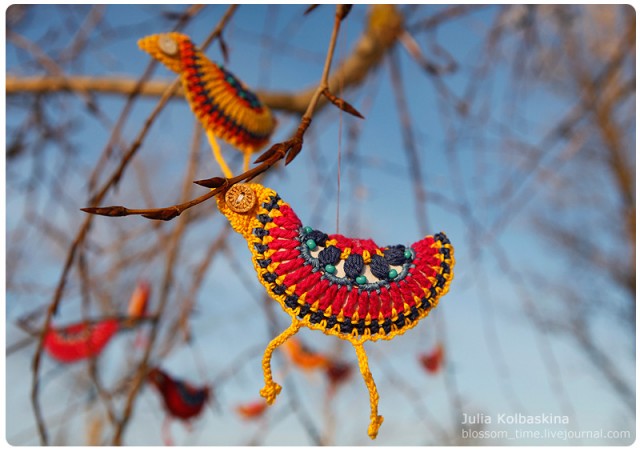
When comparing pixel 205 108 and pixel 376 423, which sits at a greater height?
pixel 205 108

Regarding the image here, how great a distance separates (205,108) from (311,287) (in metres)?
0.26

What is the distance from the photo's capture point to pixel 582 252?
10.7 feet

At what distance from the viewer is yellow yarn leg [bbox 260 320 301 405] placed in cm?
36

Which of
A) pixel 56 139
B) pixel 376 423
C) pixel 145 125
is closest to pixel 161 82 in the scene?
pixel 56 139

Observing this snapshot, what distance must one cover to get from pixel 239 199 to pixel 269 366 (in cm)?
12

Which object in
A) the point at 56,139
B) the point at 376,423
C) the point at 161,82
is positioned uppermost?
the point at 161,82

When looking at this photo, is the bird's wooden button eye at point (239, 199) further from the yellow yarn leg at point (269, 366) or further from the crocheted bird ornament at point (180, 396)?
the crocheted bird ornament at point (180, 396)

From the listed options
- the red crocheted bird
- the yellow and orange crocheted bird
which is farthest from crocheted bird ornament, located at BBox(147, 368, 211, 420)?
the yellow and orange crocheted bird

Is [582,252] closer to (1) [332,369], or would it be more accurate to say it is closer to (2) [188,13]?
(1) [332,369]

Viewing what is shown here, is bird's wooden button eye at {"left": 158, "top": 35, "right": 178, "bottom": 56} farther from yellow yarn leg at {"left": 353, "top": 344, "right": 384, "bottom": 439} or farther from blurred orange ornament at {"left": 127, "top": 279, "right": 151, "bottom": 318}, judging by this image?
blurred orange ornament at {"left": 127, "top": 279, "right": 151, "bottom": 318}

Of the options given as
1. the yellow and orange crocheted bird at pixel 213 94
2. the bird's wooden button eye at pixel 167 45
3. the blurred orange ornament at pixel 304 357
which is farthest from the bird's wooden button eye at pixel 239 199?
the blurred orange ornament at pixel 304 357

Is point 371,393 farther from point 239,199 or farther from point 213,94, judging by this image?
point 213,94

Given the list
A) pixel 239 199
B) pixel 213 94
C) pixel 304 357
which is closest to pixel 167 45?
pixel 213 94

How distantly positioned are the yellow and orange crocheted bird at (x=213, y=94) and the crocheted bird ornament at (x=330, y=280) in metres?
0.13
